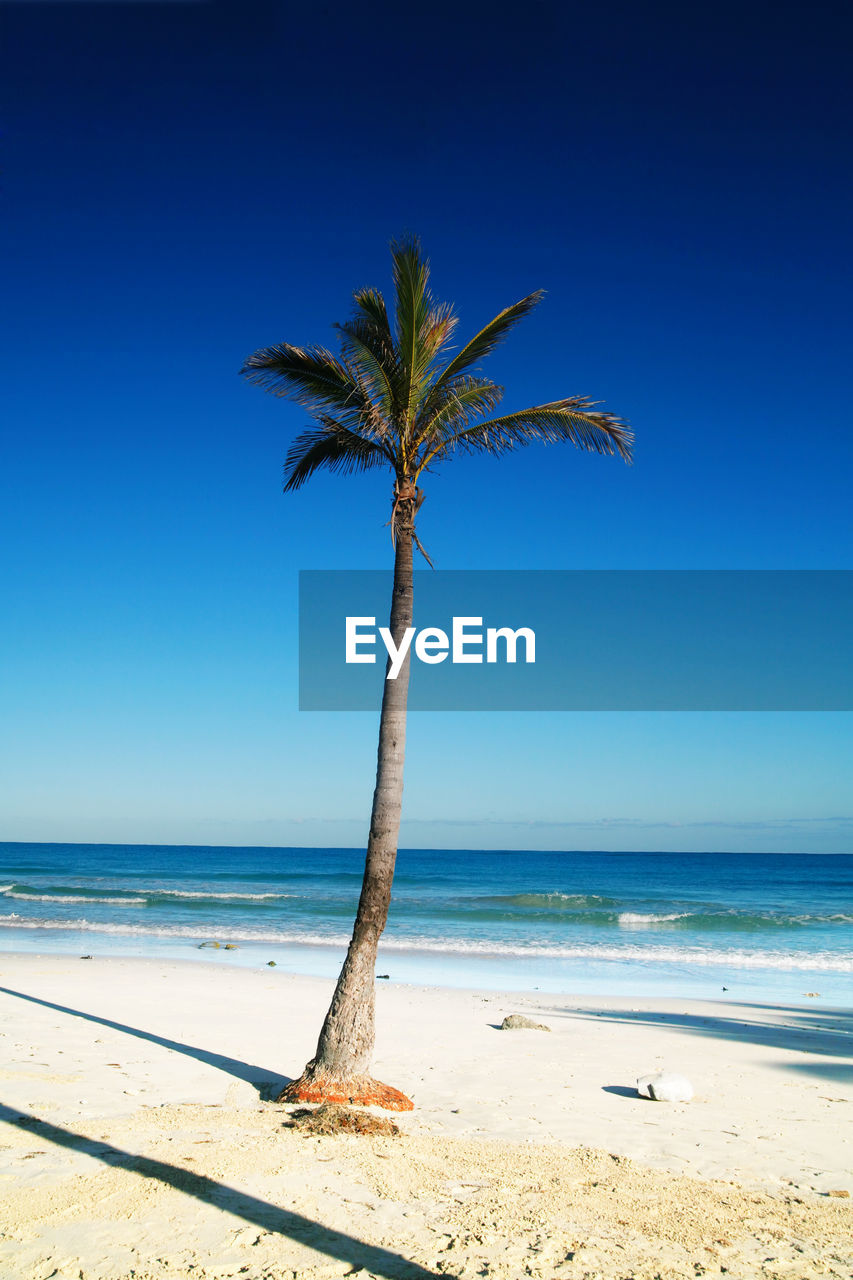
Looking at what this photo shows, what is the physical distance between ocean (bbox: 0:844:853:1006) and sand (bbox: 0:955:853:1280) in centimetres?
744

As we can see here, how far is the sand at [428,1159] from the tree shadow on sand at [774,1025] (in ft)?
0.48

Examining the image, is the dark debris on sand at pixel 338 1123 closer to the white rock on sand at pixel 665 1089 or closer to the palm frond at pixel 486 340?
the white rock on sand at pixel 665 1089

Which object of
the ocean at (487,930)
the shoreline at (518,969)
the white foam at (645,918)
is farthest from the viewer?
the white foam at (645,918)

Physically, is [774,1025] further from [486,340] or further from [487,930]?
[487,930]

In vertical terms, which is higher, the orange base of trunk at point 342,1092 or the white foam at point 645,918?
the orange base of trunk at point 342,1092

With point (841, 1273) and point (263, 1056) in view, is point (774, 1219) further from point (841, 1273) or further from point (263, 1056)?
point (263, 1056)

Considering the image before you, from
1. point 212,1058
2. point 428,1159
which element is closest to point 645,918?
point 212,1058

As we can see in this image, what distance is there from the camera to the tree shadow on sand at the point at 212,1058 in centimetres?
849

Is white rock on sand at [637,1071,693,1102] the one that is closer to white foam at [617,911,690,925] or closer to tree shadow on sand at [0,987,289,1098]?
tree shadow on sand at [0,987,289,1098]

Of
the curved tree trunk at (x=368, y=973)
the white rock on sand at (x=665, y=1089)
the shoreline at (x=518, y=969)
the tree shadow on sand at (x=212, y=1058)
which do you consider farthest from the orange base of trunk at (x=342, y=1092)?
the shoreline at (x=518, y=969)

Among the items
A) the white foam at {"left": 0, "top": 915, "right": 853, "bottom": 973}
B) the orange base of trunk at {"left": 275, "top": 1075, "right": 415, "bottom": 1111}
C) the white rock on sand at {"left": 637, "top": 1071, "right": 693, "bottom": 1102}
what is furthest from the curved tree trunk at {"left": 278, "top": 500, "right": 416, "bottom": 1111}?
the white foam at {"left": 0, "top": 915, "right": 853, "bottom": 973}

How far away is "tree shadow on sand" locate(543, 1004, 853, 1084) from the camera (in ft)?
38.2

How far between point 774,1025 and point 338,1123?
9.86 m

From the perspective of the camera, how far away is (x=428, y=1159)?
20.7 ft
